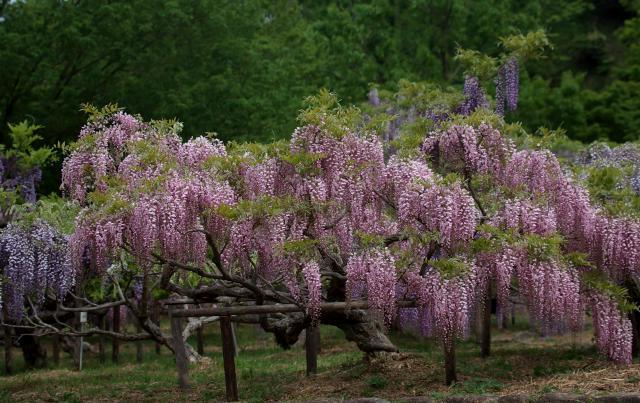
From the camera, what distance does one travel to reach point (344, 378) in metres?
11.1

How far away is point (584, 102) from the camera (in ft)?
85.5

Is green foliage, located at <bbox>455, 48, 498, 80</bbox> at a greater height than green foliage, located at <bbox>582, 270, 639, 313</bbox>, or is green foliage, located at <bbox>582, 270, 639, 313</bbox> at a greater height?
green foliage, located at <bbox>455, 48, 498, 80</bbox>

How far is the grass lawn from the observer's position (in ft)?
30.8

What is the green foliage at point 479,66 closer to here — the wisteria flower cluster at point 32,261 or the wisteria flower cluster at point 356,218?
the wisteria flower cluster at point 356,218

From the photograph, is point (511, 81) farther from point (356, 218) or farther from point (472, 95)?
point (356, 218)

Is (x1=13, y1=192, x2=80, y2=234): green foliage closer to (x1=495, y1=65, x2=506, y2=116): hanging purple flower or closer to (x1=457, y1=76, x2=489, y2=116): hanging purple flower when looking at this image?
(x1=457, y1=76, x2=489, y2=116): hanging purple flower

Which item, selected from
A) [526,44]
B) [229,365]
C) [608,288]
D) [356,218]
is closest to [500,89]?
[526,44]

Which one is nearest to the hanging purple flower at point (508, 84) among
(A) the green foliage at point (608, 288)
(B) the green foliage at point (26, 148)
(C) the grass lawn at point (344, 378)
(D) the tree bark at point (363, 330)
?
(C) the grass lawn at point (344, 378)

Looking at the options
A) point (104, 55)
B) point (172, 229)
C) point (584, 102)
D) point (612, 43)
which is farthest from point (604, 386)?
point (612, 43)

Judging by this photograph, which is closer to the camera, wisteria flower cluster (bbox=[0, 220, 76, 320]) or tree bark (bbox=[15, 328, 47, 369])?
wisteria flower cluster (bbox=[0, 220, 76, 320])

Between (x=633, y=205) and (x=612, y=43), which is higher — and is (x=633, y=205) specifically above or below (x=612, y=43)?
below

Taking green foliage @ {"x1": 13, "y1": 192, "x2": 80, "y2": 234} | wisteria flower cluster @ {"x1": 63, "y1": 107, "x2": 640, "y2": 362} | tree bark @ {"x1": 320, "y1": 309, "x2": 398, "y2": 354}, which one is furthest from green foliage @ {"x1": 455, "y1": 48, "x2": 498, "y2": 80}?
green foliage @ {"x1": 13, "y1": 192, "x2": 80, "y2": 234}

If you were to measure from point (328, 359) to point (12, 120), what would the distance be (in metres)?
11.2

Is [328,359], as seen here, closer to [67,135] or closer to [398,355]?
[398,355]
